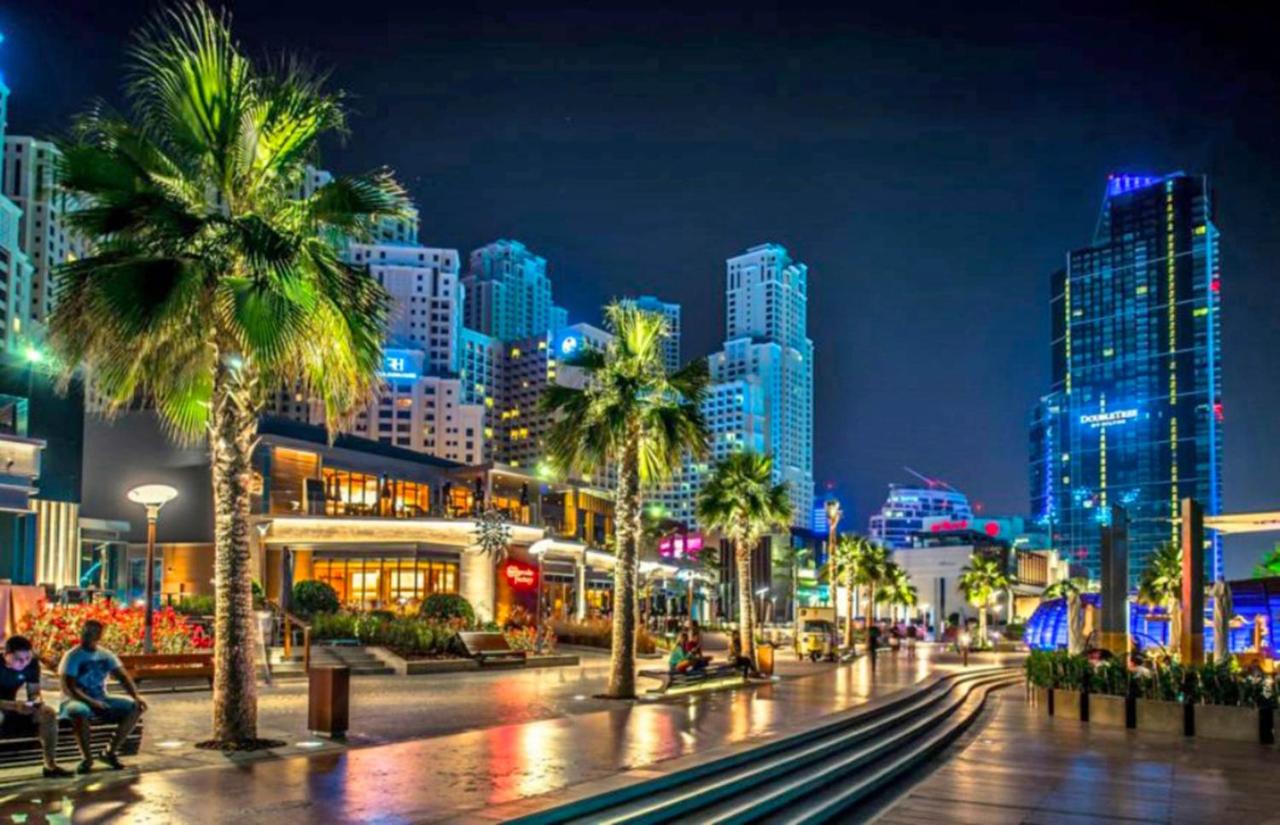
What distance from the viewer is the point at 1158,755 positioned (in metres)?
17.2

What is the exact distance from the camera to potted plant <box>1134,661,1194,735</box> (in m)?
20.2

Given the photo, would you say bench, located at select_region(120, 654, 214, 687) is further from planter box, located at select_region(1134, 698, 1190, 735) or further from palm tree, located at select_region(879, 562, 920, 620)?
palm tree, located at select_region(879, 562, 920, 620)

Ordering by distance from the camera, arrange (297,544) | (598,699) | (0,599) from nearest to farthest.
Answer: (598,699) → (0,599) → (297,544)

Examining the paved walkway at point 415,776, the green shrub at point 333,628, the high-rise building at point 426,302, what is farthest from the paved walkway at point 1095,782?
the high-rise building at point 426,302

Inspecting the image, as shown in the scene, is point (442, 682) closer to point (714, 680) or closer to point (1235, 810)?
point (714, 680)

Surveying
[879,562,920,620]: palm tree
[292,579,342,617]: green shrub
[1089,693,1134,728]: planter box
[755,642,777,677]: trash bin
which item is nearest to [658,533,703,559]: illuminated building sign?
[879,562,920,620]: palm tree

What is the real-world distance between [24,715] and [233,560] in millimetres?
3077

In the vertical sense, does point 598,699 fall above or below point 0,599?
below

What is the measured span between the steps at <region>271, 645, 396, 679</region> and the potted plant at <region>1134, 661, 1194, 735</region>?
54.7 ft

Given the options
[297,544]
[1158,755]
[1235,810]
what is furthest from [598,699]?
[297,544]

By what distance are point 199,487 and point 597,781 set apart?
143 feet

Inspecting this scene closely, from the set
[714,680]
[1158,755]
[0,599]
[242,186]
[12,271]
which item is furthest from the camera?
[12,271]

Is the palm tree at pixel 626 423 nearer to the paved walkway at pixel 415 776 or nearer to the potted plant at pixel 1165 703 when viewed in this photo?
the paved walkway at pixel 415 776

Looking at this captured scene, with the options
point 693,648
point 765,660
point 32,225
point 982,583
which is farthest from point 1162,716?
point 32,225
